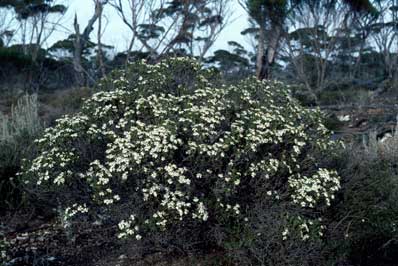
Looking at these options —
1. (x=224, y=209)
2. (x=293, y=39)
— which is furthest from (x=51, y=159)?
(x=293, y=39)

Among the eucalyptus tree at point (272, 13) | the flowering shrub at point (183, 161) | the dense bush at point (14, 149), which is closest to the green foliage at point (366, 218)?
the flowering shrub at point (183, 161)

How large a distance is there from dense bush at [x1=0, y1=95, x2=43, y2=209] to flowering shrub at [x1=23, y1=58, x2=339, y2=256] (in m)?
0.90

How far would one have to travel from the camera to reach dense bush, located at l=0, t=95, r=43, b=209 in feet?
17.6

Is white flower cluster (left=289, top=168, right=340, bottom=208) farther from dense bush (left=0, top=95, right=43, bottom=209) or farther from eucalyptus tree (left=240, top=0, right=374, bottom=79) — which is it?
eucalyptus tree (left=240, top=0, right=374, bottom=79)

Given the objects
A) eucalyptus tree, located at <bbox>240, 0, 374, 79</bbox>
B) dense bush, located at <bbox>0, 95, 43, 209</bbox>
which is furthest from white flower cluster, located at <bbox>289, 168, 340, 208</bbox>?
eucalyptus tree, located at <bbox>240, 0, 374, 79</bbox>

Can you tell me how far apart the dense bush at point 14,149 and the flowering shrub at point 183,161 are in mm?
901

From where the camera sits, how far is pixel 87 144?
420 cm

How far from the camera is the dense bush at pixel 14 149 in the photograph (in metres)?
5.35

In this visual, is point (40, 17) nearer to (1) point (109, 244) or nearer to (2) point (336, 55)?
(2) point (336, 55)

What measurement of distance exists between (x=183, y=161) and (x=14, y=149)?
2.86 m

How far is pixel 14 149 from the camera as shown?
19.2 feet

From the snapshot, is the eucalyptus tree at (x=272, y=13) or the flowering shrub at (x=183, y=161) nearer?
the flowering shrub at (x=183, y=161)

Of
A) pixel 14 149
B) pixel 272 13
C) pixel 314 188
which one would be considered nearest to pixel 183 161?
pixel 314 188

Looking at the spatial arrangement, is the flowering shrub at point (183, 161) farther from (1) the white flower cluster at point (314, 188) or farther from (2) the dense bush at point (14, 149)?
(2) the dense bush at point (14, 149)
